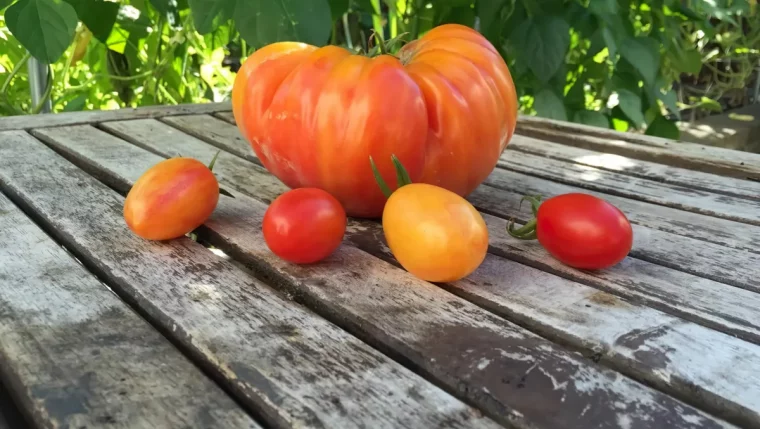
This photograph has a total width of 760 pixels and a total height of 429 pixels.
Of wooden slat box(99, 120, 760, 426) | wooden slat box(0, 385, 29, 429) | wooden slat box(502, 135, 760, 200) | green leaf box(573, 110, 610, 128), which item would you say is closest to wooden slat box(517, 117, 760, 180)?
wooden slat box(502, 135, 760, 200)

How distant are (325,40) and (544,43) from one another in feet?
2.15

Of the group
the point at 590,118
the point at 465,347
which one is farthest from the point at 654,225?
the point at 590,118

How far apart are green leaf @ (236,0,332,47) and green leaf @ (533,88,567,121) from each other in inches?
33.3

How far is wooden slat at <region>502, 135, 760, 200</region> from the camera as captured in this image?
1139mm

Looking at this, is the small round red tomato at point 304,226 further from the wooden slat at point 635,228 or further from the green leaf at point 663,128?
the green leaf at point 663,128

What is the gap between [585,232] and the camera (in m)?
0.73

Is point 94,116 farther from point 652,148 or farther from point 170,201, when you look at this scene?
point 652,148

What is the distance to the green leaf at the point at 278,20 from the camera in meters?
1.08

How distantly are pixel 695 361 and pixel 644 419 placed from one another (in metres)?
0.11

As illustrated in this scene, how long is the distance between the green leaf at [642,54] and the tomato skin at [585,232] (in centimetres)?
106

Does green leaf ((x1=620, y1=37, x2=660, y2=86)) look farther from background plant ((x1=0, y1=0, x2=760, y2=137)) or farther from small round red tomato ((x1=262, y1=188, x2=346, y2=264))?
small round red tomato ((x1=262, y1=188, x2=346, y2=264))

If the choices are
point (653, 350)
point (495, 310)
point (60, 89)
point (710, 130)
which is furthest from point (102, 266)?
point (710, 130)

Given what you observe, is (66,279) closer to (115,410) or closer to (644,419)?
(115,410)

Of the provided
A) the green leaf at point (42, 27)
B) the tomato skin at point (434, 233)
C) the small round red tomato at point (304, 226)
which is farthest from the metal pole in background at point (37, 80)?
the tomato skin at point (434, 233)
